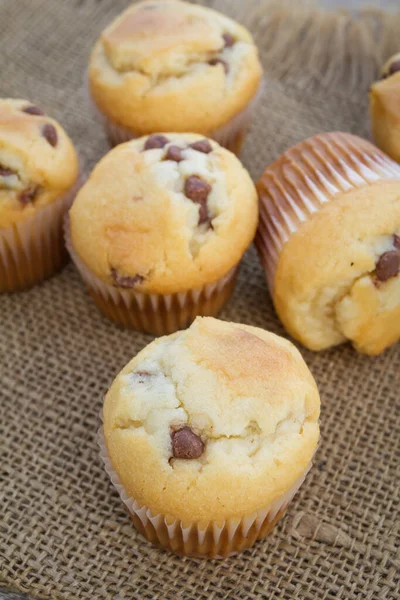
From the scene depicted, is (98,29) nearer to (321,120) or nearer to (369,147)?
(321,120)

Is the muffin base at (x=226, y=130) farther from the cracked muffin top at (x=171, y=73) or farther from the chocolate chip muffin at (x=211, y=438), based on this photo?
the chocolate chip muffin at (x=211, y=438)

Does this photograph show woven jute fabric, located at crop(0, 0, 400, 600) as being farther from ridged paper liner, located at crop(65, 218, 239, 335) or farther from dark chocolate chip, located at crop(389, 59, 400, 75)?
dark chocolate chip, located at crop(389, 59, 400, 75)

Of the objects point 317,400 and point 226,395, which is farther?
point 317,400

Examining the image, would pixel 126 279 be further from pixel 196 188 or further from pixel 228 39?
pixel 228 39

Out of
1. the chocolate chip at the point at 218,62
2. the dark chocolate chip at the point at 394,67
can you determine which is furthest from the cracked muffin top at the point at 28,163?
the dark chocolate chip at the point at 394,67

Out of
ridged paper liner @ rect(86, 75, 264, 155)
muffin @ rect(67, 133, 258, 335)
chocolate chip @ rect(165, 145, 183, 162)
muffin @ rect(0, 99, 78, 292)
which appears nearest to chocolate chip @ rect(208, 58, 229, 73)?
ridged paper liner @ rect(86, 75, 264, 155)

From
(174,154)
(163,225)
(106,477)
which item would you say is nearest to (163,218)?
(163,225)

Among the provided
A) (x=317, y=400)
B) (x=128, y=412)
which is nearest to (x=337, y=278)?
(x=317, y=400)
